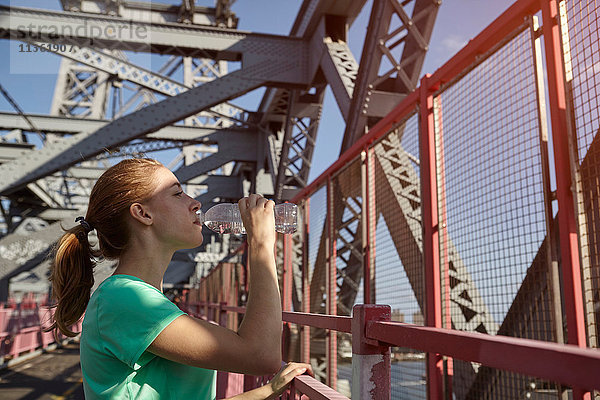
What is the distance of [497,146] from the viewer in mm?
2861

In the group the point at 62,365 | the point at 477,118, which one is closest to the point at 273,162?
the point at 62,365

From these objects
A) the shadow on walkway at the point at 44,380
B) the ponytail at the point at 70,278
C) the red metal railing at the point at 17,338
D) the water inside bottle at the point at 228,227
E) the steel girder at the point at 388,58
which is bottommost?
the shadow on walkway at the point at 44,380

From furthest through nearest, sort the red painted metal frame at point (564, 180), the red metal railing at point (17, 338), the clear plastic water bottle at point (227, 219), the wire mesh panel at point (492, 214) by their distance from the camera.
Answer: the red metal railing at point (17, 338) → the clear plastic water bottle at point (227, 219) → the wire mesh panel at point (492, 214) → the red painted metal frame at point (564, 180)

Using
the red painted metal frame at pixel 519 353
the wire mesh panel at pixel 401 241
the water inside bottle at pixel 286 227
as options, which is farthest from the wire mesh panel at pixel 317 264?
the red painted metal frame at pixel 519 353

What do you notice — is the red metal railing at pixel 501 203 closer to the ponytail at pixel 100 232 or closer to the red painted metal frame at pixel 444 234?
the red painted metal frame at pixel 444 234

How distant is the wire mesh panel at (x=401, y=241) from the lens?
13.0ft

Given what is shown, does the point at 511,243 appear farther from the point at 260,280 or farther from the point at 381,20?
the point at 381,20

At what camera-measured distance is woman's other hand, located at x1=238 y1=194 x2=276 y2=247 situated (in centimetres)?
175

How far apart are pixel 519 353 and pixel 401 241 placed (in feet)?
11.2

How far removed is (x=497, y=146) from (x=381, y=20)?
15.4ft

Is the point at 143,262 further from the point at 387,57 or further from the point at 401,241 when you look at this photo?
the point at 387,57

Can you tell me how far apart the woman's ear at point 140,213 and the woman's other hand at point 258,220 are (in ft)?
1.23

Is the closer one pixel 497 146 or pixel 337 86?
pixel 497 146

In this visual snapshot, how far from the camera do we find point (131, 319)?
1.57 m
